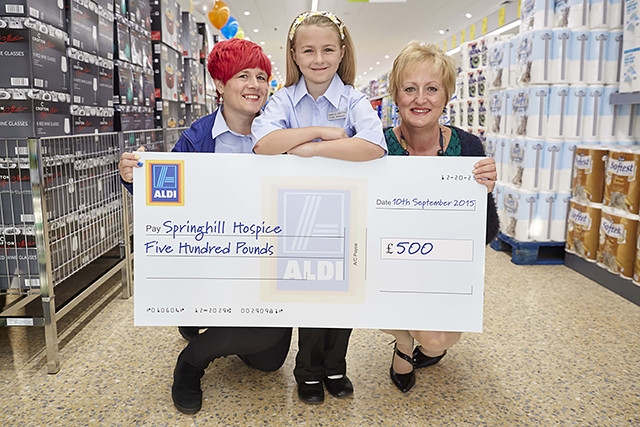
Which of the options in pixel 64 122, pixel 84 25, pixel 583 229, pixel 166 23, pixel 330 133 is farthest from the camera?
pixel 166 23

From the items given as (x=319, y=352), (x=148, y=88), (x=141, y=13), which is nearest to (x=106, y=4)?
(x=141, y=13)

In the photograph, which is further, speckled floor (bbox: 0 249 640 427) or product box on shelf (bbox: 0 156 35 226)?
product box on shelf (bbox: 0 156 35 226)

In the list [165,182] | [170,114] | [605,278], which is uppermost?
[170,114]

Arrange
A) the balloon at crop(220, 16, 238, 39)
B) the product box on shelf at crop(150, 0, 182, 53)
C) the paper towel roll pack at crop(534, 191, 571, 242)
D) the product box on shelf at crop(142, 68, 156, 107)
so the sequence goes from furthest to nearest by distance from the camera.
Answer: the balloon at crop(220, 16, 238, 39), the product box on shelf at crop(150, 0, 182, 53), the product box on shelf at crop(142, 68, 156, 107), the paper towel roll pack at crop(534, 191, 571, 242)

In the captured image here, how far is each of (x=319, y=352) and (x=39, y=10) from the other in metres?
2.00

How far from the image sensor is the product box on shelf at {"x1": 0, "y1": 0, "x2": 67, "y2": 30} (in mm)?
2285

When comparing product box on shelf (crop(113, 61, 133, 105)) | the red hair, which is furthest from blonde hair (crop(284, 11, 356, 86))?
product box on shelf (crop(113, 61, 133, 105))

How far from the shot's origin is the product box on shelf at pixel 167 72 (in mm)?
4363

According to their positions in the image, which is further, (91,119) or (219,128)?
(91,119)

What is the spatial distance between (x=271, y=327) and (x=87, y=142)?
5.38 feet

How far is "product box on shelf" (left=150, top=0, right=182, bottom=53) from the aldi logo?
119 inches

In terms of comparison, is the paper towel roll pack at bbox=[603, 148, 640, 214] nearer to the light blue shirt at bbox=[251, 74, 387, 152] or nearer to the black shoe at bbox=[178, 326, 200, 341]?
the light blue shirt at bbox=[251, 74, 387, 152]

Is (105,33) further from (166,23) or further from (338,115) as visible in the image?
(338,115)

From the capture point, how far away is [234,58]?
1847 millimetres
